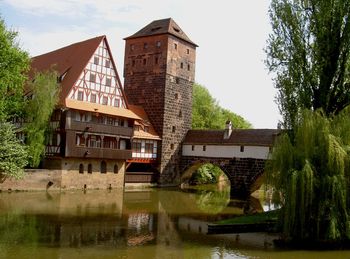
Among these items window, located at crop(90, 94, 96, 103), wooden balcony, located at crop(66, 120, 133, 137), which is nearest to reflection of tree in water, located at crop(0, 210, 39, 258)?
wooden balcony, located at crop(66, 120, 133, 137)

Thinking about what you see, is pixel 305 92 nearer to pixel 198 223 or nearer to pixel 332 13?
pixel 332 13

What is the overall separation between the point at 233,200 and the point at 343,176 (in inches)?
749

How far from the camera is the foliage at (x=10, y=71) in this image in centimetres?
3084

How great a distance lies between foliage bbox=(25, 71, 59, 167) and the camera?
1323 inches

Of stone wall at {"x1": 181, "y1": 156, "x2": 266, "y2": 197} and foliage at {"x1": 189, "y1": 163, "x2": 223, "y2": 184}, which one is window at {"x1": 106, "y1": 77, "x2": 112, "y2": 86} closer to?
stone wall at {"x1": 181, "y1": 156, "x2": 266, "y2": 197}

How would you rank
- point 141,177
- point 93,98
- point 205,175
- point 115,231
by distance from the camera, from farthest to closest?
point 205,175 → point 141,177 → point 93,98 → point 115,231

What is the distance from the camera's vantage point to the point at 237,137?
135 ft

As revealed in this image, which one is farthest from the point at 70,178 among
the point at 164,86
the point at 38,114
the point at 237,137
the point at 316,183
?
the point at 316,183

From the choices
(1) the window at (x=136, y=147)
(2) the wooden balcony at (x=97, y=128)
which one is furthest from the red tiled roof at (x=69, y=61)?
(1) the window at (x=136, y=147)

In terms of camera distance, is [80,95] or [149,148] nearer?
[80,95]

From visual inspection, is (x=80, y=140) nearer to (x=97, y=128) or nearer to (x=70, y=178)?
(x=97, y=128)

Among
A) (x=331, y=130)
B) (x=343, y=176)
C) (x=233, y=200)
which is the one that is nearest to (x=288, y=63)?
(x=331, y=130)

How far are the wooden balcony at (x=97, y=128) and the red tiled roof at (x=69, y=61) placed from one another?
6.14 feet

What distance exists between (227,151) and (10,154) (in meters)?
18.6
